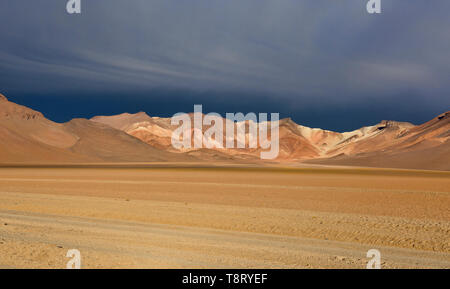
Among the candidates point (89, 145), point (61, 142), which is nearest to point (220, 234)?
point (61, 142)

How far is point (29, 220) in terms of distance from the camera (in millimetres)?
14711

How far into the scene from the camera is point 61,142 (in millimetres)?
135125

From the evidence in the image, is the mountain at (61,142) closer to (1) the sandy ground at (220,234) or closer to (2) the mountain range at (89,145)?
(2) the mountain range at (89,145)

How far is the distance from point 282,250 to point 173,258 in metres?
2.90

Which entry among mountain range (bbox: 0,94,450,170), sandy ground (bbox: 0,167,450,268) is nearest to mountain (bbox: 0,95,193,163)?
mountain range (bbox: 0,94,450,170)

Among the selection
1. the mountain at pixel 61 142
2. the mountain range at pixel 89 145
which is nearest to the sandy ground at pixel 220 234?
the mountain range at pixel 89 145

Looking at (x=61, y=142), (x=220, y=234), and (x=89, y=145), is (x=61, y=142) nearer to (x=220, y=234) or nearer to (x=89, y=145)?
(x=89, y=145)

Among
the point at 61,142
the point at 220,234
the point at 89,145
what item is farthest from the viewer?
the point at 89,145

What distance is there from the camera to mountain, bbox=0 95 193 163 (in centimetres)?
11050

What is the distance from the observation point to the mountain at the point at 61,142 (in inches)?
4350

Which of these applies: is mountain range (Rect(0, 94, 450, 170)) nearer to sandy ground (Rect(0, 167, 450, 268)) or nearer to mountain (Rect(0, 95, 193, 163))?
mountain (Rect(0, 95, 193, 163))

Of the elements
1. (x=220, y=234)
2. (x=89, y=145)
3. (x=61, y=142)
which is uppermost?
(x=61, y=142)
